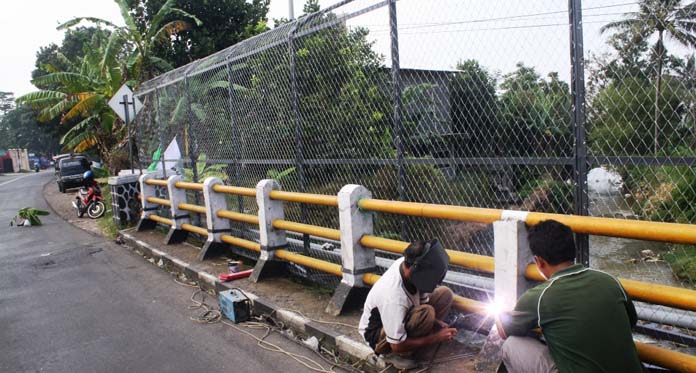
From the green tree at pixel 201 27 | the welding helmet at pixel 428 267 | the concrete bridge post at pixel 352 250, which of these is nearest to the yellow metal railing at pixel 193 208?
the concrete bridge post at pixel 352 250

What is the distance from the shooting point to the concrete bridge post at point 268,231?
19.3ft

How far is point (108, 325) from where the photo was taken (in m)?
5.41

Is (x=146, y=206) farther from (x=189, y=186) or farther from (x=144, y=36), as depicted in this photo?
(x=144, y=36)

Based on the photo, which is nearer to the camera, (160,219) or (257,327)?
(257,327)

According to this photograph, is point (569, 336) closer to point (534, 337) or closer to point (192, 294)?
point (534, 337)

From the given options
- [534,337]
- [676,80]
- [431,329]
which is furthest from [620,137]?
[431,329]

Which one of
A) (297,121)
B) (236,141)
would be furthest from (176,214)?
(297,121)

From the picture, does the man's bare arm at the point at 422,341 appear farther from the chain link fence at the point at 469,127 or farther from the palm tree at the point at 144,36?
the palm tree at the point at 144,36

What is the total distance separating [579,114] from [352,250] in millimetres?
2206

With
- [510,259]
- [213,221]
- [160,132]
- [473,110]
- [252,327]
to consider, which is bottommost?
[252,327]

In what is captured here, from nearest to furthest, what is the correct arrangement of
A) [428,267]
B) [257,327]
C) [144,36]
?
[428,267] → [257,327] → [144,36]

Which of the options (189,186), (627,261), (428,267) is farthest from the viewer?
(189,186)

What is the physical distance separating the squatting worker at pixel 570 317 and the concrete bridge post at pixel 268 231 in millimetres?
3529

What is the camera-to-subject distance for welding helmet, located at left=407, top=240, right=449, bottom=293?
11.2ft
